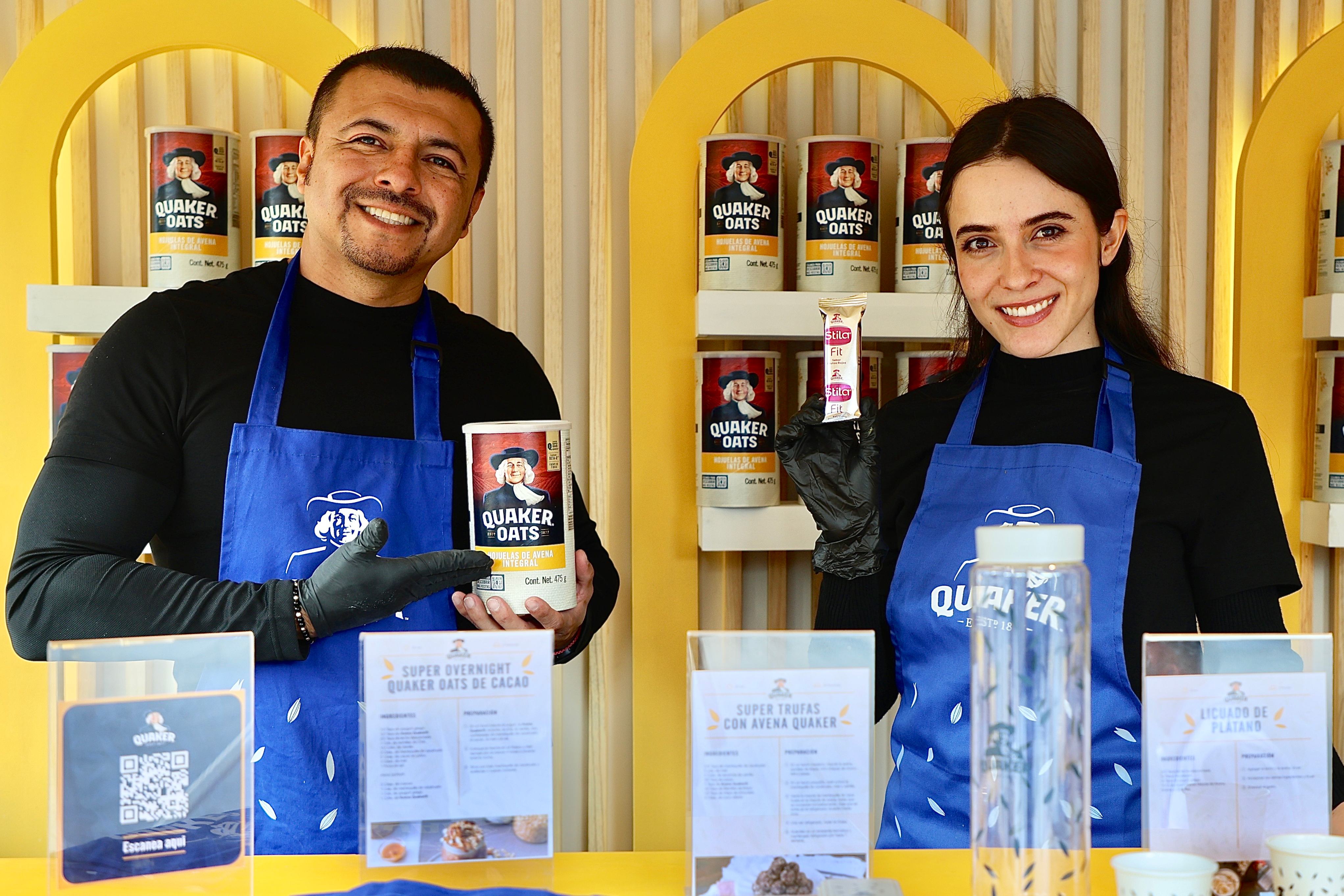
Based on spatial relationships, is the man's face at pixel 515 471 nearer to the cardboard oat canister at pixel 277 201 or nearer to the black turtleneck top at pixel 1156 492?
the black turtleneck top at pixel 1156 492

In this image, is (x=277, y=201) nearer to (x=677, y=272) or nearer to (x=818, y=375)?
(x=677, y=272)

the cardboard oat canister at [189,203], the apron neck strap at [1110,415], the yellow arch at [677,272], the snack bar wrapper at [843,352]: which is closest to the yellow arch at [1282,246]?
the yellow arch at [677,272]

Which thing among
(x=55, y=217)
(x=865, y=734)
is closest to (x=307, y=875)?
(x=865, y=734)

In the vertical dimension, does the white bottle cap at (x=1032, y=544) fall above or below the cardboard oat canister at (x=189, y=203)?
below

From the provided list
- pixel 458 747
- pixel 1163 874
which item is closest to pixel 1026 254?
pixel 1163 874

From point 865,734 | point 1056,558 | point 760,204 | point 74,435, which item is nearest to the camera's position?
point 1056,558

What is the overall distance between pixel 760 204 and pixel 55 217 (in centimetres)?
114

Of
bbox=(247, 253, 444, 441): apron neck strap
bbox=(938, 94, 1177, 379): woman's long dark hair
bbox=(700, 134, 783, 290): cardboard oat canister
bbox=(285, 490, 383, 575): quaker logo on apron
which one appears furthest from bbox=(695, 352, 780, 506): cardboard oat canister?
bbox=(285, 490, 383, 575): quaker logo on apron

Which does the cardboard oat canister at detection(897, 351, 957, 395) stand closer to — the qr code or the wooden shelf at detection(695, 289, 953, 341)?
the wooden shelf at detection(695, 289, 953, 341)

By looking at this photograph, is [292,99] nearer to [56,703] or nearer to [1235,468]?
[56,703]

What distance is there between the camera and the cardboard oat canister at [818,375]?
176 centimetres

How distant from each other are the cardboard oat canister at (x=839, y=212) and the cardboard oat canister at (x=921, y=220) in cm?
6

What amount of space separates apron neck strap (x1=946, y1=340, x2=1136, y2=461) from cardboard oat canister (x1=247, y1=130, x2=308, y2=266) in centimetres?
103

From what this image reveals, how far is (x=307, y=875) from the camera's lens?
0.91m
